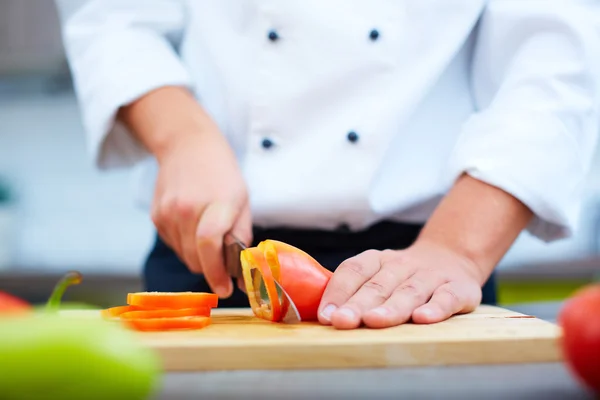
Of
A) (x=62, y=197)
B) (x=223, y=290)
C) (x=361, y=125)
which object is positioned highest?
(x=361, y=125)

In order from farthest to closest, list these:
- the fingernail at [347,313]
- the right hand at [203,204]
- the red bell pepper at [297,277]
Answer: the right hand at [203,204] < the red bell pepper at [297,277] < the fingernail at [347,313]

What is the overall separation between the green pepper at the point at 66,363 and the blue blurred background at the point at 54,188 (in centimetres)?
260

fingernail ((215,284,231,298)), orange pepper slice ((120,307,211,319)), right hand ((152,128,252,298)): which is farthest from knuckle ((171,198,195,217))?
orange pepper slice ((120,307,211,319))

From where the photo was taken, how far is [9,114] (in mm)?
3369

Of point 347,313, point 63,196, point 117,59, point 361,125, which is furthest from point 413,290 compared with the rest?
point 63,196

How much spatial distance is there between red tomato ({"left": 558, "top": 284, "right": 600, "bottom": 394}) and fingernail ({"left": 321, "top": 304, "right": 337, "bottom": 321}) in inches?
14.6

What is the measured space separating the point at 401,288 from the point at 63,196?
264 centimetres

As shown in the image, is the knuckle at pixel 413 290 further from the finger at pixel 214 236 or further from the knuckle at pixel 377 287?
the finger at pixel 214 236

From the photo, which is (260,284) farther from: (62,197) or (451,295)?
(62,197)

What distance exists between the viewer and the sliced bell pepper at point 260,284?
899 mm

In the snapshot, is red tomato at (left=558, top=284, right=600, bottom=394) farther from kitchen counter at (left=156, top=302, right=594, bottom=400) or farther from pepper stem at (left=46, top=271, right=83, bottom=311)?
pepper stem at (left=46, top=271, right=83, bottom=311)

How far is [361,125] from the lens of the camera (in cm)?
115

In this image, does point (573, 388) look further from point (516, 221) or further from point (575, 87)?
point (575, 87)

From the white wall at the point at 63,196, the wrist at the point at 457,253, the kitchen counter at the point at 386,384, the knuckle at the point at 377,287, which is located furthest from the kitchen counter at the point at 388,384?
the white wall at the point at 63,196
